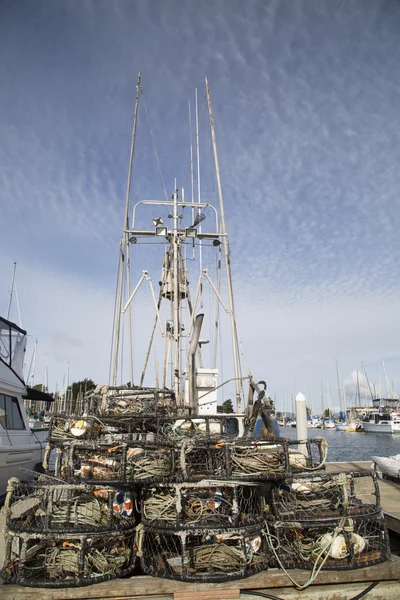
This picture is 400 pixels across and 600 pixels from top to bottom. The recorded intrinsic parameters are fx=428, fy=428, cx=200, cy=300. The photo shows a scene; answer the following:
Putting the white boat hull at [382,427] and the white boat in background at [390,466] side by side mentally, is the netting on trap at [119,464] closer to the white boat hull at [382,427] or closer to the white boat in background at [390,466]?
the white boat in background at [390,466]

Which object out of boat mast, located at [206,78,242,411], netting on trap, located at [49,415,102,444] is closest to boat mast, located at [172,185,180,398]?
boat mast, located at [206,78,242,411]

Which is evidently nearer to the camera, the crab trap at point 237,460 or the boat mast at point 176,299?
the crab trap at point 237,460

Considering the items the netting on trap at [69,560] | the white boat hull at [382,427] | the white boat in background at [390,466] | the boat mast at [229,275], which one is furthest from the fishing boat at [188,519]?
the white boat hull at [382,427]

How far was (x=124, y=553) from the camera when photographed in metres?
4.98

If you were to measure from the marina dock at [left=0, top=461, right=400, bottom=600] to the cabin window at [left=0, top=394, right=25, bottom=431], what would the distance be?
353 inches

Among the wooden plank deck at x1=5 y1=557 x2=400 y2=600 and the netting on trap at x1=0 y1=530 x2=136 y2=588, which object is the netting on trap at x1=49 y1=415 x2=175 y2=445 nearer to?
the netting on trap at x1=0 y1=530 x2=136 y2=588

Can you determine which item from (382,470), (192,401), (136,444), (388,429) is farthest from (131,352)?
(388,429)

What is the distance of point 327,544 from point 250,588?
100 centimetres

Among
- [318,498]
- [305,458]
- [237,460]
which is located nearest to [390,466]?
[305,458]

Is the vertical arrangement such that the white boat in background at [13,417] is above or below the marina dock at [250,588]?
above

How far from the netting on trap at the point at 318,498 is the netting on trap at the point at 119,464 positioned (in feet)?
4.79

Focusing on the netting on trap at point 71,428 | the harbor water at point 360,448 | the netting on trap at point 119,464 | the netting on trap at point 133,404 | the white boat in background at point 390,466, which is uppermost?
the netting on trap at point 133,404

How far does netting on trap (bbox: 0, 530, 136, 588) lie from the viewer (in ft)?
14.9

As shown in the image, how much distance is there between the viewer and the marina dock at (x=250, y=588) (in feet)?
14.5
